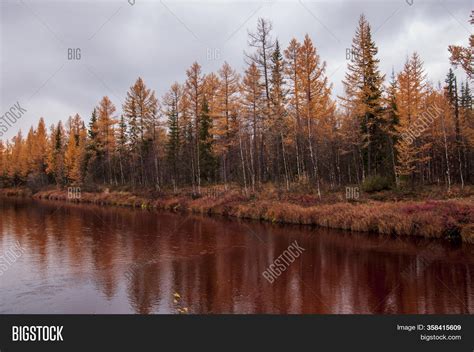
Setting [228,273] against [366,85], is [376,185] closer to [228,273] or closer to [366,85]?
[366,85]

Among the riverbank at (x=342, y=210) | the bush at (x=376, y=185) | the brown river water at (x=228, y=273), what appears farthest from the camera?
the bush at (x=376, y=185)

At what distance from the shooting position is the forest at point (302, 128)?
1116 inches

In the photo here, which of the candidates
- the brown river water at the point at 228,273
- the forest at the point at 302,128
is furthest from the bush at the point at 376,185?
the brown river water at the point at 228,273

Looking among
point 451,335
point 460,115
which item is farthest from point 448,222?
point 460,115

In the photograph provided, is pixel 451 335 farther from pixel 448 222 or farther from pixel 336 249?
pixel 448 222

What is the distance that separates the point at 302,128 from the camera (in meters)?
31.9

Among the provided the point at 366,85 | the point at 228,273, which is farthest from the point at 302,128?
the point at 228,273

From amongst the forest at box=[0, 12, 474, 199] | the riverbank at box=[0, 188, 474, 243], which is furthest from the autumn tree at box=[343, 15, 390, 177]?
the riverbank at box=[0, 188, 474, 243]

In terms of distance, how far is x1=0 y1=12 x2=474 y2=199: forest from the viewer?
2834 cm

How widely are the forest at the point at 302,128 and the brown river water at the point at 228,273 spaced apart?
892cm

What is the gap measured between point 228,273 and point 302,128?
71.4 feet

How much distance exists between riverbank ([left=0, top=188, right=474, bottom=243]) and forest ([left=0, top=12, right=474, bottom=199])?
2237 millimetres

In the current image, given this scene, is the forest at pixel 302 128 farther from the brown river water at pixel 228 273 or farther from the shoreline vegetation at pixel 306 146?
the brown river water at pixel 228 273

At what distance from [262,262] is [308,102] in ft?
53.3
